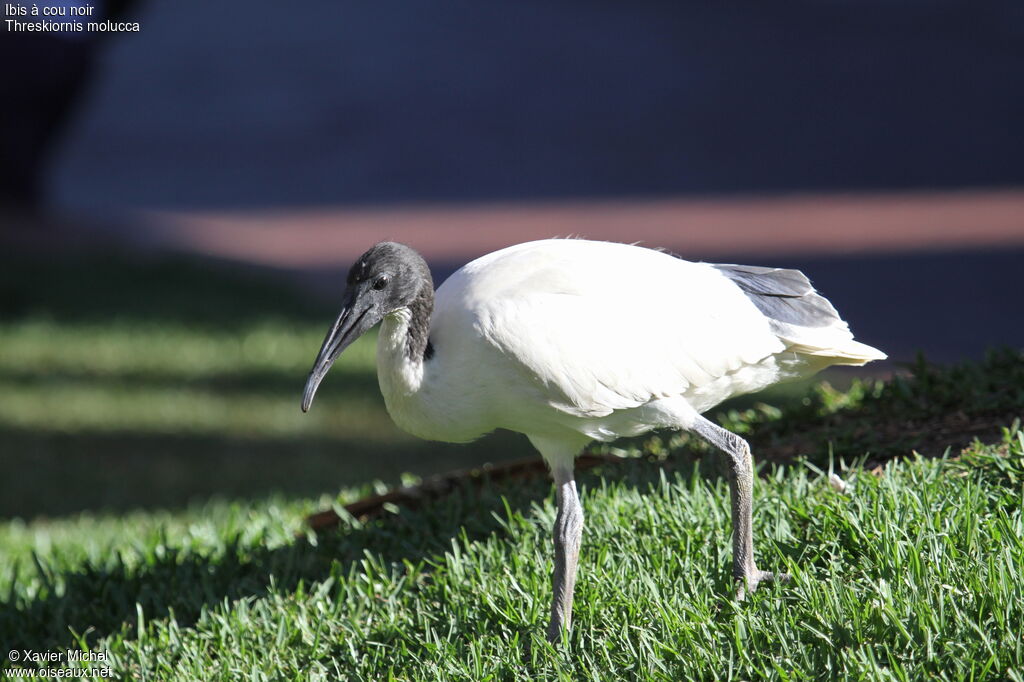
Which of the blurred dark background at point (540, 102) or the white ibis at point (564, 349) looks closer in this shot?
the white ibis at point (564, 349)

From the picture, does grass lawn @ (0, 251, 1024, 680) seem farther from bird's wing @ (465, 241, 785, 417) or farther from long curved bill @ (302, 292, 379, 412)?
long curved bill @ (302, 292, 379, 412)

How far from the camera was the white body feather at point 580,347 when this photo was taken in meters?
3.16

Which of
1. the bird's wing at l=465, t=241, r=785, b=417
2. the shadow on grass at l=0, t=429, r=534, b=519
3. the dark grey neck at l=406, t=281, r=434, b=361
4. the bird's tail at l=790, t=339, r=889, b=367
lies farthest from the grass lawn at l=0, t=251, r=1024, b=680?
the dark grey neck at l=406, t=281, r=434, b=361

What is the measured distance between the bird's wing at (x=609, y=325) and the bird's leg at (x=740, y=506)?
0.16 m

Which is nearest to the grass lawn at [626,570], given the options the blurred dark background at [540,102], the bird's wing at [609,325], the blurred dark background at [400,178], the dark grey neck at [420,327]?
the bird's wing at [609,325]

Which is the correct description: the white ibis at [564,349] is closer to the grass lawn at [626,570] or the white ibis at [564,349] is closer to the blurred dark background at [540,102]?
the grass lawn at [626,570]

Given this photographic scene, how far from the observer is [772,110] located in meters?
18.3

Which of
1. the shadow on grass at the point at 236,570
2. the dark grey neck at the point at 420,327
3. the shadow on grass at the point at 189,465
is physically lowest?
the shadow on grass at the point at 236,570

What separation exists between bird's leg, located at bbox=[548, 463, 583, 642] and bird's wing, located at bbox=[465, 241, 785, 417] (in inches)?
11.9

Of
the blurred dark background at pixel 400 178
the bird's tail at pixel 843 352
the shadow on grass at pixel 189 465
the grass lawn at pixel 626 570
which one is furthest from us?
the blurred dark background at pixel 400 178

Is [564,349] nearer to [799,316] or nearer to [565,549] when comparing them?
[565,549]

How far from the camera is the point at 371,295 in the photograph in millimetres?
3238

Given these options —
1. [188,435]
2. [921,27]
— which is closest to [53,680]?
[188,435]

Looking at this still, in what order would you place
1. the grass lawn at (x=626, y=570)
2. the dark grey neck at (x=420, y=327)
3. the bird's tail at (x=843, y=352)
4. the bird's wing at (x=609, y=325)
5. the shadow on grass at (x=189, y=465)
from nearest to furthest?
the grass lawn at (x=626, y=570)
the bird's wing at (x=609, y=325)
the dark grey neck at (x=420, y=327)
the bird's tail at (x=843, y=352)
the shadow on grass at (x=189, y=465)
